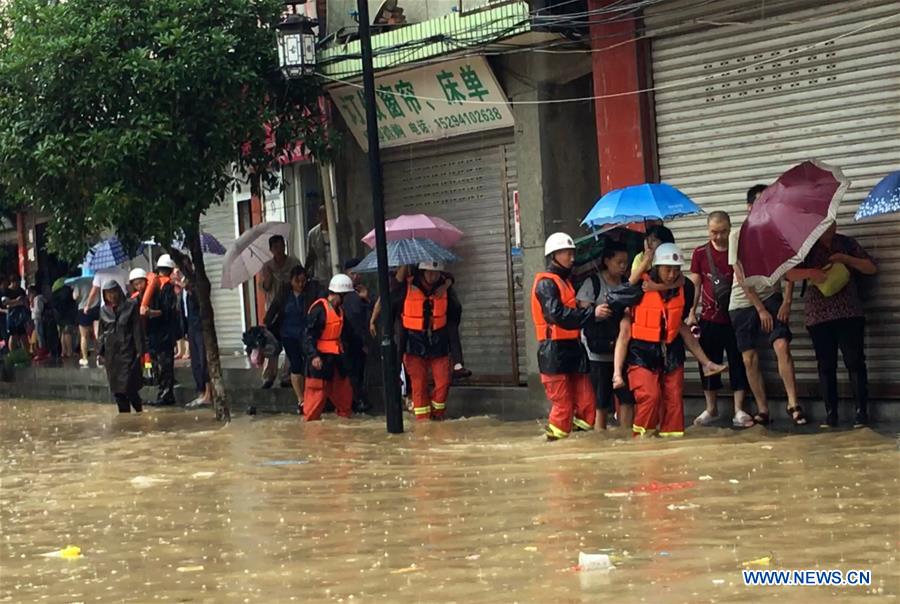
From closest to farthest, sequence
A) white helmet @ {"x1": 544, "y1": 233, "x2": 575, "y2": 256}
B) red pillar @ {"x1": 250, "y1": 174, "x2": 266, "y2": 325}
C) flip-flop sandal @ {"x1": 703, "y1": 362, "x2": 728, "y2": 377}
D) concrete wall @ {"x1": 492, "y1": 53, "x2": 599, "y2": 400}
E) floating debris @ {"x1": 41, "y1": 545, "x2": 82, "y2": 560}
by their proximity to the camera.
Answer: floating debris @ {"x1": 41, "y1": 545, "x2": 82, "y2": 560} < flip-flop sandal @ {"x1": 703, "y1": 362, "x2": 728, "y2": 377} < white helmet @ {"x1": 544, "y1": 233, "x2": 575, "y2": 256} < concrete wall @ {"x1": 492, "y1": 53, "x2": 599, "y2": 400} < red pillar @ {"x1": 250, "y1": 174, "x2": 266, "y2": 325}

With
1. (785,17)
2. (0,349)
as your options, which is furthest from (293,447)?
(0,349)

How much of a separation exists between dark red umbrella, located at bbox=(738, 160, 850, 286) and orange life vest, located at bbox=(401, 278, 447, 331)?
4.20 meters

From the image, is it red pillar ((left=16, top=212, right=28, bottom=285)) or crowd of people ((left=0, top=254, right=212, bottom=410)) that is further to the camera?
red pillar ((left=16, top=212, right=28, bottom=285))

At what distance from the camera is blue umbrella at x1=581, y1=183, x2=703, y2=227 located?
12.7 m

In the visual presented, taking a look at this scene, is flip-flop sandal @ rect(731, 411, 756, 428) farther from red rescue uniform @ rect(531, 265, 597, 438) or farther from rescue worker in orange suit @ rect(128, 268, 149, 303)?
rescue worker in orange suit @ rect(128, 268, 149, 303)

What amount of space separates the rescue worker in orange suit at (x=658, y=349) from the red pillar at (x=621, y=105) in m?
2.35

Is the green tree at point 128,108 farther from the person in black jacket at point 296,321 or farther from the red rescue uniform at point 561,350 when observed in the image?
the red rescue uniform at point 561,350

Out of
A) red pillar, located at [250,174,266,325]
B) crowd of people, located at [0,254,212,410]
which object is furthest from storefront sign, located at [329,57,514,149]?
red pillar, located at [250,174,266,325]

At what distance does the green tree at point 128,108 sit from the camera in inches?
607

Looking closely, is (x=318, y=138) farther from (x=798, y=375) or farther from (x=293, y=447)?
(x=798, y=375)

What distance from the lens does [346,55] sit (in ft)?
55.3

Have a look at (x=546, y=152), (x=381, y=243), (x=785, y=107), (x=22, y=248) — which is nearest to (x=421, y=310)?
(x=381, y=243)

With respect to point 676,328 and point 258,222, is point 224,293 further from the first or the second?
point 676,328

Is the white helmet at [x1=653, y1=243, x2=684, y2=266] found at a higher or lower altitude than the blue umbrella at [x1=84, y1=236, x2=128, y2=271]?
lower
